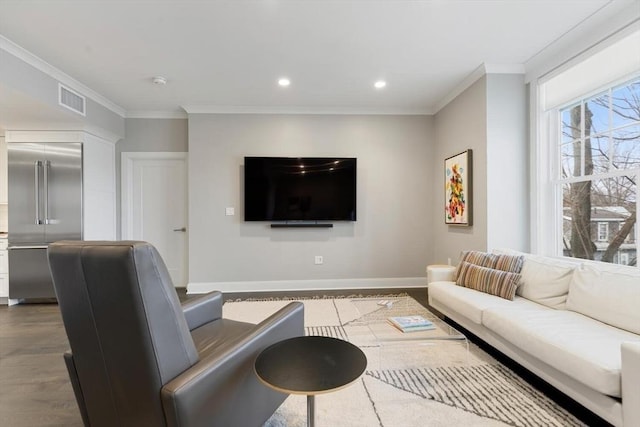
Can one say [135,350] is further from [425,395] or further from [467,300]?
[467,300]

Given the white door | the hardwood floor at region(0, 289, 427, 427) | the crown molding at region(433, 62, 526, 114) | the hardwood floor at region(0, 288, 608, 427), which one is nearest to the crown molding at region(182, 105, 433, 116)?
the white door

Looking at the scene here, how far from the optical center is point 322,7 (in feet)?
7.47

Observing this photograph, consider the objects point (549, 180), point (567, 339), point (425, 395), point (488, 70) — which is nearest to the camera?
point (567, 339)

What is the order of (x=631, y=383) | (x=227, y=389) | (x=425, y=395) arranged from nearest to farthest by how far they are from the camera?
(x=227, y=389) < (x=631, y=383) < (x=425, y=395)

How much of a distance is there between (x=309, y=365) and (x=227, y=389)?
0.33 m

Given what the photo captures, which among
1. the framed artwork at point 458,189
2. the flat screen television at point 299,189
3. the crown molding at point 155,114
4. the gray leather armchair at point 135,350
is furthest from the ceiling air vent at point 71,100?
the framed artwork at point 458,189

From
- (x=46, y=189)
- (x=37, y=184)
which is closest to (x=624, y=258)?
(x=46, y=189)

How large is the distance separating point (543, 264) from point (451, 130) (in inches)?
84.2

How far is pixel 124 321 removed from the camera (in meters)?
1.02

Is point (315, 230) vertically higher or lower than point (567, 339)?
higher

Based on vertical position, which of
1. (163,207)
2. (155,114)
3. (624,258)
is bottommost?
(624,258)

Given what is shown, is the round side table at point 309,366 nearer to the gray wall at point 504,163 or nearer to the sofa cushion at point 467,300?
the sofa cushion at point 467,300

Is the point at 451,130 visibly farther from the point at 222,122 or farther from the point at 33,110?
the point at 33,110

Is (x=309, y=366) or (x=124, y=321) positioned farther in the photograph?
(x=309, y=366)
